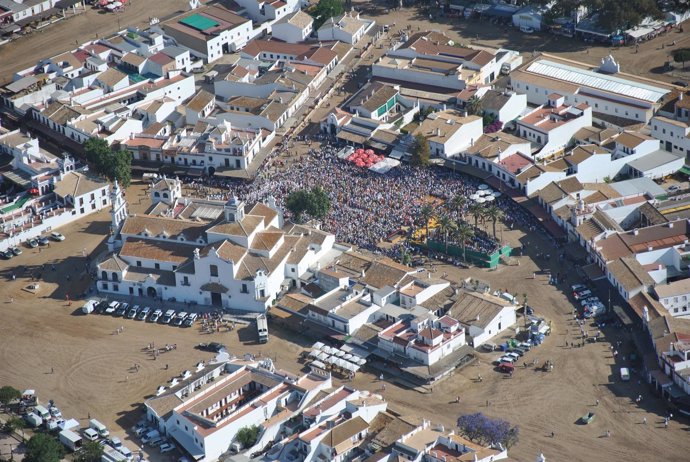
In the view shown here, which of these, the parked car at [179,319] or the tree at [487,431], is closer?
the tree at [487,431]

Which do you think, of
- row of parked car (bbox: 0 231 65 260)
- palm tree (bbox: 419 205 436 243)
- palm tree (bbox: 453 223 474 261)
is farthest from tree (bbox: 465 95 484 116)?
row of parked car (bbox: 0 231 65 260)

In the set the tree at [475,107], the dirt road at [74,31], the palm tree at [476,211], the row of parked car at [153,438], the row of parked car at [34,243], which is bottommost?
the row of parked car at [34,243]

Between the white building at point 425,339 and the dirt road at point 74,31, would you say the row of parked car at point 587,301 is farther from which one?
the dirt road at point 74,31

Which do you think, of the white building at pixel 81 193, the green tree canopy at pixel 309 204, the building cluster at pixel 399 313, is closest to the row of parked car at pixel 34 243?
the white building at pixel 81 193

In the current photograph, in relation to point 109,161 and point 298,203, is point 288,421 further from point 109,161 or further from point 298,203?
point 109,161

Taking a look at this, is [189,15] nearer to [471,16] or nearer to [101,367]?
[471,16]

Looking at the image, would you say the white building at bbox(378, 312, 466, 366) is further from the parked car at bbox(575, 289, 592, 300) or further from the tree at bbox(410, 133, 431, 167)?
the tree at bbox(410, 133, 431, 167)

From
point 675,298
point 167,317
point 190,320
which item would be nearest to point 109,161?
point 167,317
